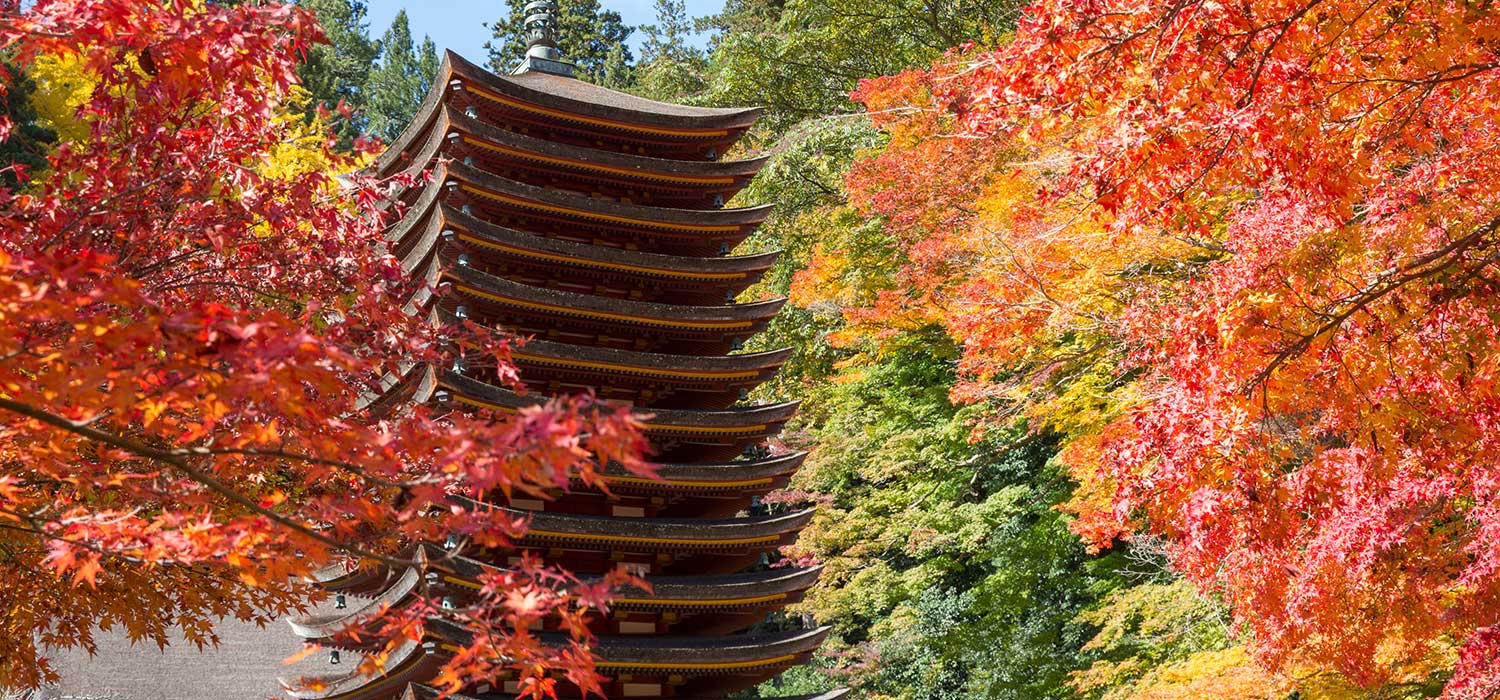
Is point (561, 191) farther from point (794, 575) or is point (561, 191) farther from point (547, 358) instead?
point (794, 575)

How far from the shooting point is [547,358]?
43.2 ft

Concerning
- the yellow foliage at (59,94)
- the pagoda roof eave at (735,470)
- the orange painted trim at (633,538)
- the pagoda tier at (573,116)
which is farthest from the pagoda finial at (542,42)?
the yellow foliage at (59,94)

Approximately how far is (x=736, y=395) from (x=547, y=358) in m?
2.52

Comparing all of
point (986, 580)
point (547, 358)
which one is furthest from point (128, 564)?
point (986, 580)

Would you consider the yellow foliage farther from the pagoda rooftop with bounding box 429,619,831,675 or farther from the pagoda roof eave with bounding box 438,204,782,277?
the pagoda rooftop with bounding box 429,619,831,675

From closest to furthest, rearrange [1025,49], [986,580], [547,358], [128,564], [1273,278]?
1. [1025,49]
2. [1273,278]
3. [128,564]
4. [547,358]
5. [986,580]

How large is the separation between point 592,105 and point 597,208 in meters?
1.31

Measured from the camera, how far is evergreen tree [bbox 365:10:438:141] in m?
43.5

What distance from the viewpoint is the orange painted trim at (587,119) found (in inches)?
570

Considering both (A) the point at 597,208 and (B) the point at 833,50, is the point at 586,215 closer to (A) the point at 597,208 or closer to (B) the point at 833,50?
(A) the point at 597,208

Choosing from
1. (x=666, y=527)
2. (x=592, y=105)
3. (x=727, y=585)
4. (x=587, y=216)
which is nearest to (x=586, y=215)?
(x=587, y=216)

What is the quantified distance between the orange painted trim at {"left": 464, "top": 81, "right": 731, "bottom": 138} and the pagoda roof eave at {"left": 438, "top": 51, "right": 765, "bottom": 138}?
11mm

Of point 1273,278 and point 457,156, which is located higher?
point 457,156

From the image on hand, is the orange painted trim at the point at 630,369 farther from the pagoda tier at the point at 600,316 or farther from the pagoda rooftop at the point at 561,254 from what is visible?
the pagoda rooftop at the point at 561,254
